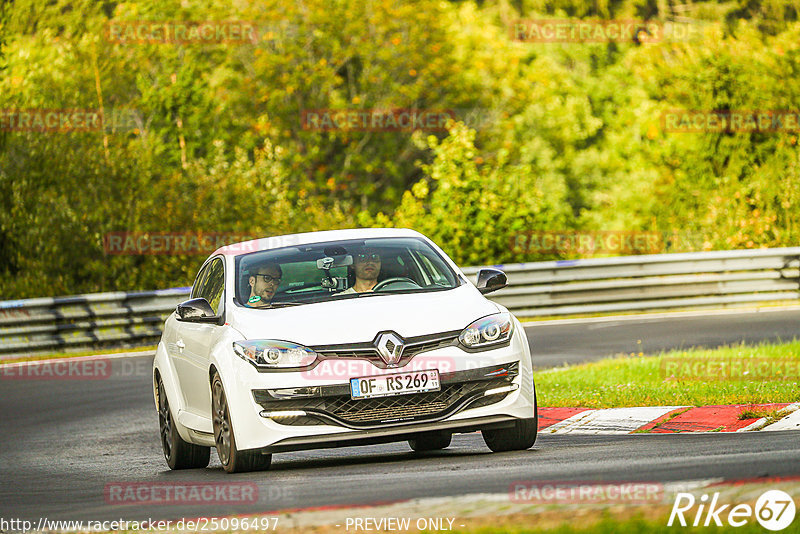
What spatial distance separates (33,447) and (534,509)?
26.0 ft

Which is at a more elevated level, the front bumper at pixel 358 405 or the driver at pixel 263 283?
the driver at pixel 263 283

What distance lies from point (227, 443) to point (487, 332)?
1.83 meters

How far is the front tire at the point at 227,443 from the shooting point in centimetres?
896

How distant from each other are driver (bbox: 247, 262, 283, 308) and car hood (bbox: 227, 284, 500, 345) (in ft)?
0.66

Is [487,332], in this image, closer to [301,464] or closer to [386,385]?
[386,385]

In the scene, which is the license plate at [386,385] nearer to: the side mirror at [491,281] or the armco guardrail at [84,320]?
the side mirror at [491,281]

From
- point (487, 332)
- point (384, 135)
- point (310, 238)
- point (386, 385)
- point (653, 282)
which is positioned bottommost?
point (384, 135)

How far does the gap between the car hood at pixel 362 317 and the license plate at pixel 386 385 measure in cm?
25

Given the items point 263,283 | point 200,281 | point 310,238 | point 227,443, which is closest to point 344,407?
point 227,443

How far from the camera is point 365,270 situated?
991cm

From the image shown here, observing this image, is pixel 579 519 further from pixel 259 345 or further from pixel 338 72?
pixel 338 72

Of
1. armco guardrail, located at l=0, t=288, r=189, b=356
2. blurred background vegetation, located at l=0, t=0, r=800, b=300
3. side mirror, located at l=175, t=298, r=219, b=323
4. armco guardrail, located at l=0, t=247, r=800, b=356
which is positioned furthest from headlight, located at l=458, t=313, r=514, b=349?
blurred background vegetation, located at l=0, t=0, r=800, b=300

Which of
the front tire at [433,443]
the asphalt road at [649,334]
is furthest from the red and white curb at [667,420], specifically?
the asphalt road at [649,334]

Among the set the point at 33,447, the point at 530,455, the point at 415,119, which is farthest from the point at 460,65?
the point at 530,455
